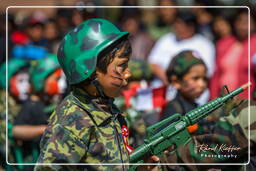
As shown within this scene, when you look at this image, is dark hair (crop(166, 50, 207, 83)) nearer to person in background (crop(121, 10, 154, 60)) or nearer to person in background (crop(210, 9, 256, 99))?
person in background (crop(210, 9, 256, 99))

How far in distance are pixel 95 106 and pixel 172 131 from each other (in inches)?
22.4

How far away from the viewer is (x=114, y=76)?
11.6ft

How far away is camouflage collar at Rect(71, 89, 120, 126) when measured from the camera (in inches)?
137

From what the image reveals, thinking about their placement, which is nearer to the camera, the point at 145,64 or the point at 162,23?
the point at 145,64

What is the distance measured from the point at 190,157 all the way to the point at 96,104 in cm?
100

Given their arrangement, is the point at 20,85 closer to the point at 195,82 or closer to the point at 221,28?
the point at 195,82

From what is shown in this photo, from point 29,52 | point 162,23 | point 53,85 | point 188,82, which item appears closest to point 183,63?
point 188,82

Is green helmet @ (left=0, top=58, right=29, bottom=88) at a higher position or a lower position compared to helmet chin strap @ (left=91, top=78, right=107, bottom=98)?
lower

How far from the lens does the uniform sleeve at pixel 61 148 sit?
327cm

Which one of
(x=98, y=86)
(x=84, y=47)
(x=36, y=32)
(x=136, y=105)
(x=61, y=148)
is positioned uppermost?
(x=84, y=47)

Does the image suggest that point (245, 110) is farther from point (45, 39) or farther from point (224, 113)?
point (45, 39)

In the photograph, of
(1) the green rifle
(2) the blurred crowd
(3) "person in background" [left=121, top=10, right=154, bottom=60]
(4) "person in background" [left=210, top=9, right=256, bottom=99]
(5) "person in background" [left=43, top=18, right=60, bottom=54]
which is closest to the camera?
(1) the green rifle

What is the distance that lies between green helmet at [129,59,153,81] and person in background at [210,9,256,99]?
0.72 m

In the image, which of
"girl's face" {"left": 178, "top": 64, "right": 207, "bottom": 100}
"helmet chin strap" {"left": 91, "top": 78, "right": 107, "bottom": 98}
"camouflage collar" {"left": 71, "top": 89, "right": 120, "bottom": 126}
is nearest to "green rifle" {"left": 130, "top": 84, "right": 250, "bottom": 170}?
"camouflage collar" {"left": 71, "top": 89, "right": 120, "bottom": 126}
